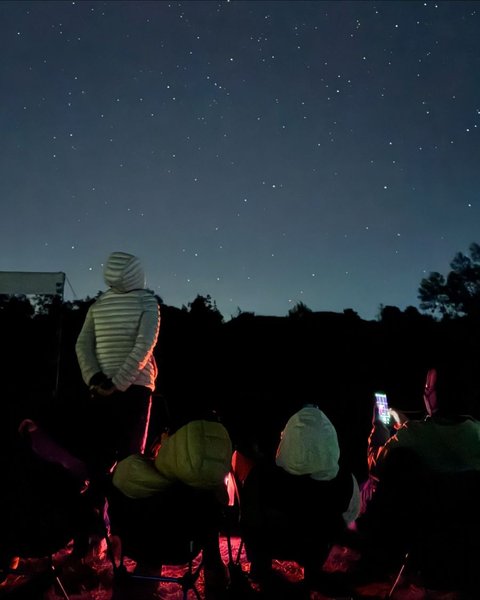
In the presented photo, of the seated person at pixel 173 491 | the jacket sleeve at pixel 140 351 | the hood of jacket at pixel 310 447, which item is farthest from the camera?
the jacket sleeve at pixel 140 351

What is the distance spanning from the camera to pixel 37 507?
237cm

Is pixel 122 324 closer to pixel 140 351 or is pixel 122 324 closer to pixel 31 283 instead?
pixel 140 351

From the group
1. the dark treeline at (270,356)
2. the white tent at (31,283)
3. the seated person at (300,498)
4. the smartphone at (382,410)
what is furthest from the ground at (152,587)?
the dark treeline at (270,356)

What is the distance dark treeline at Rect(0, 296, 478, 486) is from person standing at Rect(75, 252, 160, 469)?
231 inches

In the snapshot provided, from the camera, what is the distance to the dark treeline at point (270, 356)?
397 inches

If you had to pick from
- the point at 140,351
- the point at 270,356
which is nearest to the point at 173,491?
the point at 140,351

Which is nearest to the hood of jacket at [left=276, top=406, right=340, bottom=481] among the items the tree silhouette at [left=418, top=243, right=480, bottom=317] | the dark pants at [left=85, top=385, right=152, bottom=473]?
the dark pants at [left=85, top=385, right=152, bottom=473]

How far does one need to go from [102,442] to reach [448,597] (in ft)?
6.71

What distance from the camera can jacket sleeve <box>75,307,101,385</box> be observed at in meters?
3.38

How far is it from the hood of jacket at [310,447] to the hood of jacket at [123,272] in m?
1.48

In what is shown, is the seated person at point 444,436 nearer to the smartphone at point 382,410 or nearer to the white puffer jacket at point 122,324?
the white puffer jacket at point 122,324

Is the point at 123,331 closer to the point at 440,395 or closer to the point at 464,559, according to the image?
the point at 440,395

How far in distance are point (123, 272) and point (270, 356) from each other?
29.9 feet

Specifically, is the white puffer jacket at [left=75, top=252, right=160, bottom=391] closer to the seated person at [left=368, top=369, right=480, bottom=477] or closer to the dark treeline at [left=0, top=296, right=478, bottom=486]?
the seated person at [left=368, top=369, right=480, bottom=477]
